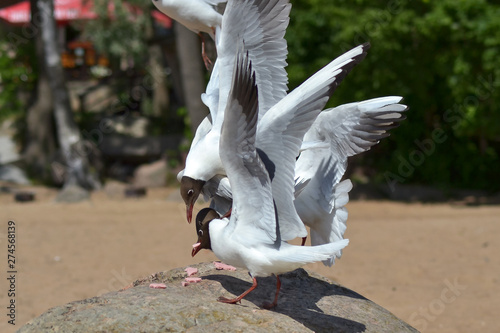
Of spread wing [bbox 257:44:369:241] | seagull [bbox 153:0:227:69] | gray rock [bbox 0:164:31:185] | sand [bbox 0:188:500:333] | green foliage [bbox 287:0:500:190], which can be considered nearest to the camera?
spread wing [bbox 257:44:369:241]

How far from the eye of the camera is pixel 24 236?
28.6ft

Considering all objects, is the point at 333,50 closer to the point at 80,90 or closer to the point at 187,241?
the point at 187,241

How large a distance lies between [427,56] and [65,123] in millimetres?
6525

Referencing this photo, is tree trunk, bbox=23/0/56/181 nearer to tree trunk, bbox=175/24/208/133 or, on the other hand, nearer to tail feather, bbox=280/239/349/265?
tree trunk, bbox=175/24/208/133

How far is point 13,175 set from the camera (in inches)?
540

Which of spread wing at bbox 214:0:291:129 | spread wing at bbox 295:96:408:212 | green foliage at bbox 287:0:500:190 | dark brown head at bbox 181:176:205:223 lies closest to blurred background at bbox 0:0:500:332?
green foliage at bbox 287:0:500:190

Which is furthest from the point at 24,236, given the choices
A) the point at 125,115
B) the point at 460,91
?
the point at 125,115

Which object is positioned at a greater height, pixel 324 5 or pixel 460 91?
pixel 324 5

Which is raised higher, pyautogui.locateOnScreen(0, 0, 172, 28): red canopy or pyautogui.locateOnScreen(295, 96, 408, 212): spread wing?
pyautogui.locateOnScreen(0, 0, 172, 28): red canopy

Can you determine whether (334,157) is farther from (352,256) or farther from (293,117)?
(352,256)

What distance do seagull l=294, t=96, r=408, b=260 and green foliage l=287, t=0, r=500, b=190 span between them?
6425 mm

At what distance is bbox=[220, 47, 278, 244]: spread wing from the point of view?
338 cm

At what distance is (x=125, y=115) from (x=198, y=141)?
12.5 metres

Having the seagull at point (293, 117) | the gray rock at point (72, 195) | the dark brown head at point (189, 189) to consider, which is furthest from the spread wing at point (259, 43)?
the gray rock at point (72, 195)
